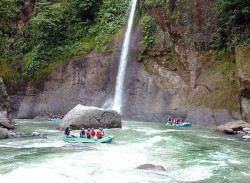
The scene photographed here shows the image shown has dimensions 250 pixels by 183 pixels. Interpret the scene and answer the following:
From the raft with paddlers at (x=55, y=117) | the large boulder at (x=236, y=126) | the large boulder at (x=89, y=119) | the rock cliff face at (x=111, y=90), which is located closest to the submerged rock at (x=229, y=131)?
the large boulder at (x=236, y=126)

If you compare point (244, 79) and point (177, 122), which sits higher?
point (244, 79)

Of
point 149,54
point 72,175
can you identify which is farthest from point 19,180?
point 149,54

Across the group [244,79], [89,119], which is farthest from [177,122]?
[89,119]

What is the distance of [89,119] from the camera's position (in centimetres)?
2289

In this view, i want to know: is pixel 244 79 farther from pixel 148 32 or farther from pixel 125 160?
pixel 125 160

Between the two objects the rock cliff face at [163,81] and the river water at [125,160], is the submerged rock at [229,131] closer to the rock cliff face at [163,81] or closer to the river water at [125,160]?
the river water at [125,160]

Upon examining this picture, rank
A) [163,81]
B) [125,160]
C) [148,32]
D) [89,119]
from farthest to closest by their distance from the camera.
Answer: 1. [148,32]
2. [163,81]
3. [89,119]
4. [125,160]

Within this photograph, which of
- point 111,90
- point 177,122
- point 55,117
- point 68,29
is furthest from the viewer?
point 68,29

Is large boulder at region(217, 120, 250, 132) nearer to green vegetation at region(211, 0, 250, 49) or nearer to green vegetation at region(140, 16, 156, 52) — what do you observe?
green vegetation at region(211, 0, 250, 49)

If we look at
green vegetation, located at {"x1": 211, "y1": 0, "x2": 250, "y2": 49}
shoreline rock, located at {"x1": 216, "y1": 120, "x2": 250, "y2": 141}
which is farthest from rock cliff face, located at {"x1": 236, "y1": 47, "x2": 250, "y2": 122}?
shoreline rock, located at {"x1": 216, "y1": 120, "x2": 250, "y2": 141}

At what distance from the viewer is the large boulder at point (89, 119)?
2262 centimetres

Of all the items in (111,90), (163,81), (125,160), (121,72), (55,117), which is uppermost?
(121,72)

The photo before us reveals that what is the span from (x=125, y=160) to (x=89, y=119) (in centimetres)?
1028

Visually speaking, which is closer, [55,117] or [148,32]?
[55,117]
